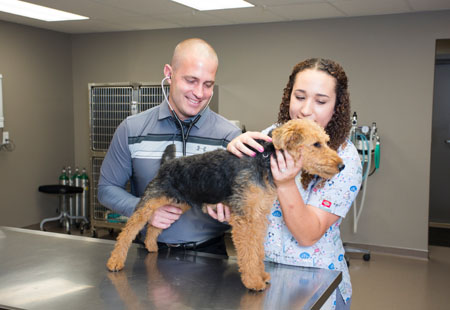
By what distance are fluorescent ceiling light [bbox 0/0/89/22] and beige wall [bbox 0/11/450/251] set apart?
1.70 meters

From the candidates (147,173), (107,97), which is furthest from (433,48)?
(147,173)

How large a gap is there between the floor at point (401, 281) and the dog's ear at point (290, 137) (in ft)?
10.6

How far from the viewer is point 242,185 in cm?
171

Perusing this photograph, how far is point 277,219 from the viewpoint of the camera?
1996 millimetres

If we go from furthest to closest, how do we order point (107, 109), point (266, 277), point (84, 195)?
point (84, 195), point (107, 109), point (266, 277)

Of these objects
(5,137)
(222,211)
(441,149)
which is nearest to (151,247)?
(222,211)

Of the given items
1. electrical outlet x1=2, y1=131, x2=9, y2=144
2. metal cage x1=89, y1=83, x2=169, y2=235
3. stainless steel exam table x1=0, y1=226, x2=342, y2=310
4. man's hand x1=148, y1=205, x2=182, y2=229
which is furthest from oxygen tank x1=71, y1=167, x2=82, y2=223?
man's hand x1=148, y1=205, x2=182, y2=229

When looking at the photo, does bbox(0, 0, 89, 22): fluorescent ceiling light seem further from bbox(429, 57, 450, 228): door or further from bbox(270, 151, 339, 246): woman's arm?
bbox(429, 57, 450, 228): door

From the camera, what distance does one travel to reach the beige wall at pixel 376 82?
19.2 feet

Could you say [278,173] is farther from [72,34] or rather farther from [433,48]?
[72,34]

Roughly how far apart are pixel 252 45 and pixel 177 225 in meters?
4.85

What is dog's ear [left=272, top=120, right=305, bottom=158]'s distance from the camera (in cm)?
162

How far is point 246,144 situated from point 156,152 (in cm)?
68

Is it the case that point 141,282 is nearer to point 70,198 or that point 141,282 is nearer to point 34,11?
point 34,11
